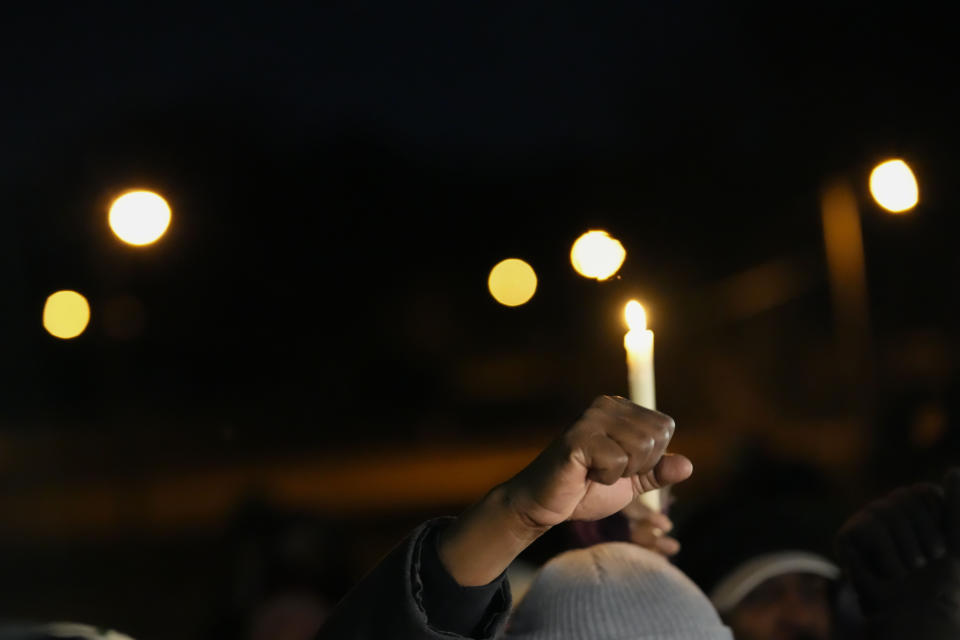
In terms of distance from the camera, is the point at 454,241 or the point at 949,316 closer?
the point at 454,241

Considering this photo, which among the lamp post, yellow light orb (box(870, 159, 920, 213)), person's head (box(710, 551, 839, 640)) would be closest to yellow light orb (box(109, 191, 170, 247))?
person's head (box(710, 551, 839, 640))

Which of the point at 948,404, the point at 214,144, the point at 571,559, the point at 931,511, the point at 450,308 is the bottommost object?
the point at 931,511

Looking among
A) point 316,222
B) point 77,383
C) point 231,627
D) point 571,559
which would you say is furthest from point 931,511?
point 77,383

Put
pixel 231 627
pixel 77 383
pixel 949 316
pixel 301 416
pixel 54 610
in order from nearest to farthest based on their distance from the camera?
pixel 231 627 → pixel 54 610 → pixel 77 383 → pixel 301 416 → pixel 949 316

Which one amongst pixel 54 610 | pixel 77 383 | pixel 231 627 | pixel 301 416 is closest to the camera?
pixel 231 627

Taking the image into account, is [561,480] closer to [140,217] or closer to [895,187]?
[895,187]

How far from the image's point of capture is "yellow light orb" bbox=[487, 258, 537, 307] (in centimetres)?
415

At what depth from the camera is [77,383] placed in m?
3.78

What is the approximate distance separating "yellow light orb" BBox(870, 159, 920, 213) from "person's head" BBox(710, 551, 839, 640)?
2.78ft

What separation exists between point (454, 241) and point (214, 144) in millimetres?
953

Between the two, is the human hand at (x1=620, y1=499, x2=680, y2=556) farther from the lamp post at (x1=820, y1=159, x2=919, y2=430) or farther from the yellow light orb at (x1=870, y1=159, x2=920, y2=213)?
the lamp post at (x1=820, y1=159, x2=919, y2=430)

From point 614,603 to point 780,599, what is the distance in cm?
80

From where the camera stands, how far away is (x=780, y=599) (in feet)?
6.89

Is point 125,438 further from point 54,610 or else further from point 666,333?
point 666,333
